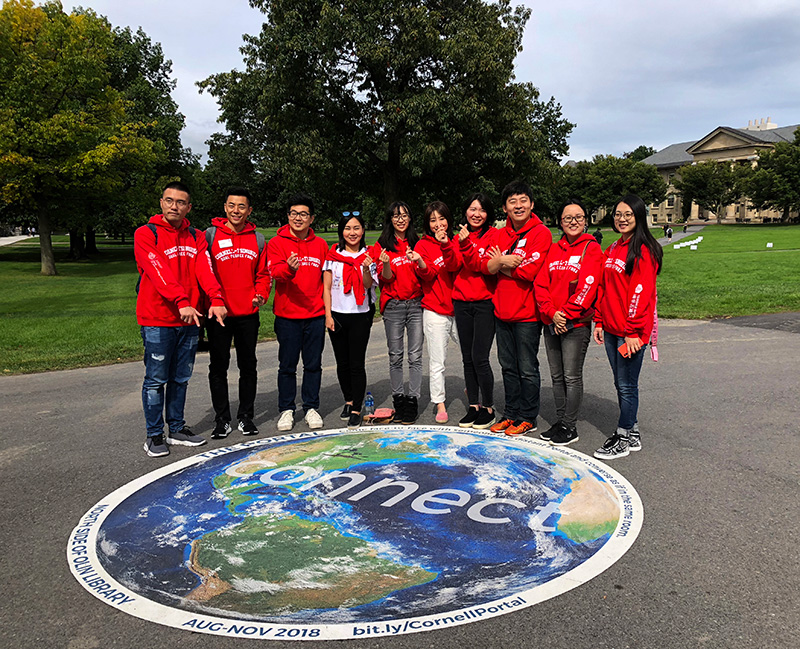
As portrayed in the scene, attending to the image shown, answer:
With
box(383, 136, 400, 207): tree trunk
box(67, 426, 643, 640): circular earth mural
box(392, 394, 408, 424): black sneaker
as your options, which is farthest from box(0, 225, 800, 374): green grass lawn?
box(383, 136, 400, 207): tree trunk

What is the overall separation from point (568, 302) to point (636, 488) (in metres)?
1.54

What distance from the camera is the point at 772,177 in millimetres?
67812

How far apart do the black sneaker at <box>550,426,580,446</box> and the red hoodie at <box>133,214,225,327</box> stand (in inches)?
123

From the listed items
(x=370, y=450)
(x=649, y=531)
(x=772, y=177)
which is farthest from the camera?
(x=772, y=177)

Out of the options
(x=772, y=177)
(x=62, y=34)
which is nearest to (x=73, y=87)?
(x=62, y=34)

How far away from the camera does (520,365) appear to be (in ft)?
17.5

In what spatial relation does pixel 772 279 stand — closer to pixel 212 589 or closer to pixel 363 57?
pixel 363 57

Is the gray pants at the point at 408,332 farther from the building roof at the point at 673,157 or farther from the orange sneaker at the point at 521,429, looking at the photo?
the building roof at the point at 673,157

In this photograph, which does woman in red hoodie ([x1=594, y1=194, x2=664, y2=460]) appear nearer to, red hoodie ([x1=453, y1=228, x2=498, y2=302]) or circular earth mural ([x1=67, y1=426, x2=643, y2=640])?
circular earth mural ([x1=67, y1=426, x2=643, y2=640])

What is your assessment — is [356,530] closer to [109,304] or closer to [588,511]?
[588,511]

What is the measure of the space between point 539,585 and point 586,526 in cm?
78

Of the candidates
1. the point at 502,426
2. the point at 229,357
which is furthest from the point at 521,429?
the point at 229,357

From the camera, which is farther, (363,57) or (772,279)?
(363,57)

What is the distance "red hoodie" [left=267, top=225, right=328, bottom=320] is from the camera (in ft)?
18.2
